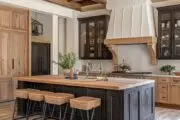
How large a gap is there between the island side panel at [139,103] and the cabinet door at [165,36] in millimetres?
2362

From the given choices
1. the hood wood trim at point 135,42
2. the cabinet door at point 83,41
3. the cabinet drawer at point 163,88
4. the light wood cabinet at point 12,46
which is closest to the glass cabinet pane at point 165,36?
the hood wood trim at point 135,42

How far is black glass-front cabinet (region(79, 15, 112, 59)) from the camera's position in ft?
26.7

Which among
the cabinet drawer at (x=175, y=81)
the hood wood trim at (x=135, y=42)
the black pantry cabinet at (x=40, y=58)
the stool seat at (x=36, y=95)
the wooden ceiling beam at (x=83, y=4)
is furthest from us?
the wooden ceiling beam at (x=83, y=4)

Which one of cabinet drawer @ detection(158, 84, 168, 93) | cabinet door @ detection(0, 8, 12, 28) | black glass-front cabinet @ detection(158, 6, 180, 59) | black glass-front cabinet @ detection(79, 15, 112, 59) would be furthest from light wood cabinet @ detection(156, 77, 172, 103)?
cabinet door @ detection(0, 8, 12, 28)

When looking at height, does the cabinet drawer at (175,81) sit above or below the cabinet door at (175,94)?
above

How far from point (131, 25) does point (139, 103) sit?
3.56m

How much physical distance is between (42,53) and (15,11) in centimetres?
182

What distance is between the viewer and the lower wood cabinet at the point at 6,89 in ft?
21.5

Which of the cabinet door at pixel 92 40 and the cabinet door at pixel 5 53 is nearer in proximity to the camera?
the cabinet door at pixel 5 53

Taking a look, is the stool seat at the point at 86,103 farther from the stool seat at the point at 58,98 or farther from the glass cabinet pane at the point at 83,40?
the glass cabinet pane at the point at 83,40

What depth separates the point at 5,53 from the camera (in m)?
6.61

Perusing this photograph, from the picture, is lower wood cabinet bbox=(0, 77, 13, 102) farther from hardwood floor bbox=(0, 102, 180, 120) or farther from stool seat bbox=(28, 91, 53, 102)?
stool seat bbox=(28, 91, 53, 102)

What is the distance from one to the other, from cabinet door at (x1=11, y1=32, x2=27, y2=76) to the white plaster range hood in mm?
2684

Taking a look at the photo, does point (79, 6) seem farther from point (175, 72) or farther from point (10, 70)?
point (175, 72)
